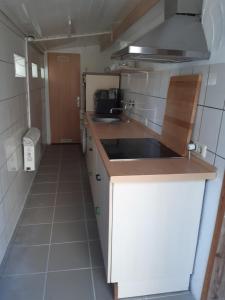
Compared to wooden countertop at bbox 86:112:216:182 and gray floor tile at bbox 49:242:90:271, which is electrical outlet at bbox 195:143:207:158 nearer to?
wooden countertop at bbox 86:112:216:182

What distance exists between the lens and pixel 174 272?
146 centimetres

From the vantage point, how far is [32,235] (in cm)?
200

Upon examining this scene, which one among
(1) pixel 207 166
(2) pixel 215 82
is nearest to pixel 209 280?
(1) pixel 207 166

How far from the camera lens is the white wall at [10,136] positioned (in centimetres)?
173

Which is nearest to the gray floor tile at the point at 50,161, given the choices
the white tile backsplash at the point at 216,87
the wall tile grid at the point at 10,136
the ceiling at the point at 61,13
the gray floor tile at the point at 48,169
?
the gray floor tile at the point at 48,169

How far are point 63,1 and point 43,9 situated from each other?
0.81 feet

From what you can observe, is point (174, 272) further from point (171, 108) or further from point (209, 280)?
point (171, 108)

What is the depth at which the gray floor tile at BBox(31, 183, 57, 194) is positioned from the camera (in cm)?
277

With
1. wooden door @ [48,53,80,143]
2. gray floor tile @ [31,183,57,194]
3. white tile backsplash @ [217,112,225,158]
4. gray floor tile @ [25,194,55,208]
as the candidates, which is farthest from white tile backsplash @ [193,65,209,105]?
wooden door @ [48,53,80,143]

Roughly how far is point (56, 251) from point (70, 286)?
35 cm

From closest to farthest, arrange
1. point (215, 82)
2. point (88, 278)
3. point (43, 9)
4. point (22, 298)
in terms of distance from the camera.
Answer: point (215, 82) < point (22, 298) < point (88, 278) < point (43, 9)

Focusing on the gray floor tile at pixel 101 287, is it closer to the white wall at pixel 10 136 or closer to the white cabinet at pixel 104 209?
the white cabinet at pixel 104 209

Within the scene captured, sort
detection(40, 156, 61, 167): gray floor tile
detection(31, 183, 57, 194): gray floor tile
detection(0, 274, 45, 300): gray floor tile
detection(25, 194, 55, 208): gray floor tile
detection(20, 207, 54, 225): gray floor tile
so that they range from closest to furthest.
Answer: detection(0, 274, 45, 300): gray floor tile → detection(20, 207, 54, 225): gray floor tile → detection(25, 194, 55, 208): gray floor tile → detection(31, 183, 57, 194): gray floor tile → detection(40, 156, 61, 167): gray floor tile

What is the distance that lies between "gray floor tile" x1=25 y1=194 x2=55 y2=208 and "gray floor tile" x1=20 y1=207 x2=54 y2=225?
0.26 feet
